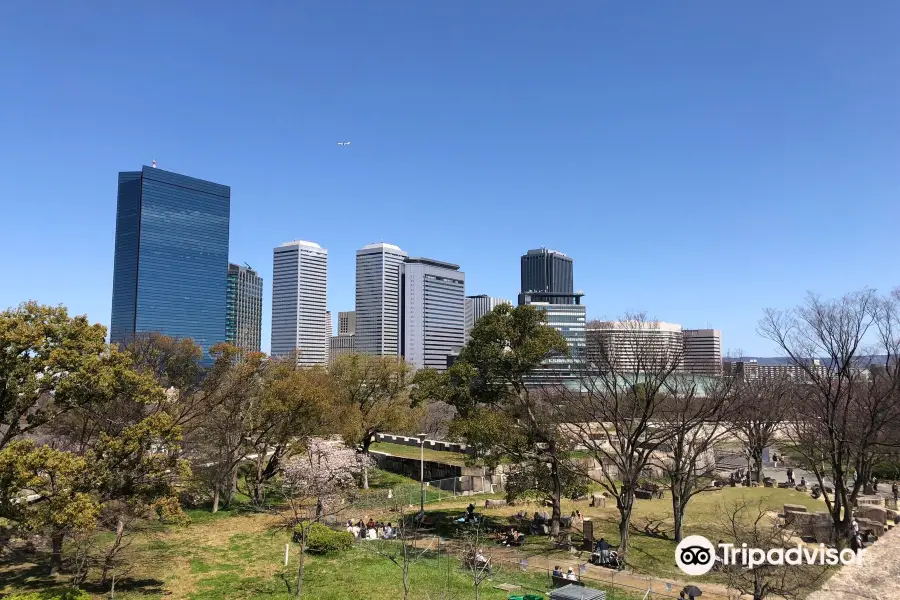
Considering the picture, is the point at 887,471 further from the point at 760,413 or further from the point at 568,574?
the point at 568,574

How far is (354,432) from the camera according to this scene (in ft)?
130

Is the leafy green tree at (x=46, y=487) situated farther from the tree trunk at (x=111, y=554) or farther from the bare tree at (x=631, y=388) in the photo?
the bare tree at (x=631, y=388)

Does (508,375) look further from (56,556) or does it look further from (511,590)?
(56,556)

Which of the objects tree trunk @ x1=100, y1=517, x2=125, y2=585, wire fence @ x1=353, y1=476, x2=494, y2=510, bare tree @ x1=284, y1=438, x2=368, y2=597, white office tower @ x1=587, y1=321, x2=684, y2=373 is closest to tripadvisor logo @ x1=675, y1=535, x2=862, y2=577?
white office tower @ x1=587, y1=321, x2=684, y2=373

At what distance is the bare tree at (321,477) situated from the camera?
107ft

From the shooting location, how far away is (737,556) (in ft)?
67.7

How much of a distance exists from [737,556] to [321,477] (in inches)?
904

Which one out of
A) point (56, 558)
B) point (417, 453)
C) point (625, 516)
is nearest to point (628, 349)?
point (625, 516)

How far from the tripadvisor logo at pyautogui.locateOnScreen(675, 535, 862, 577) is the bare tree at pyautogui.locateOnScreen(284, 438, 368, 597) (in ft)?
57.9

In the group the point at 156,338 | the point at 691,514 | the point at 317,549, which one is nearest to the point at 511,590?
the point at 317,549

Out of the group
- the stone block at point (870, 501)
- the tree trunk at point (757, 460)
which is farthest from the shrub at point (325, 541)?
the tree trunk at point (757, 460)

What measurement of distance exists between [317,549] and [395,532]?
4.47 meters

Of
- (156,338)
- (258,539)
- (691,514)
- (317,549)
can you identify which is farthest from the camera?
(156,338)

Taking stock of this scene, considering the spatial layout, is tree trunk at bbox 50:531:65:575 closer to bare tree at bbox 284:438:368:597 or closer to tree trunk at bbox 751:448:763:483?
bare tree at bbox 284:438:368:597
